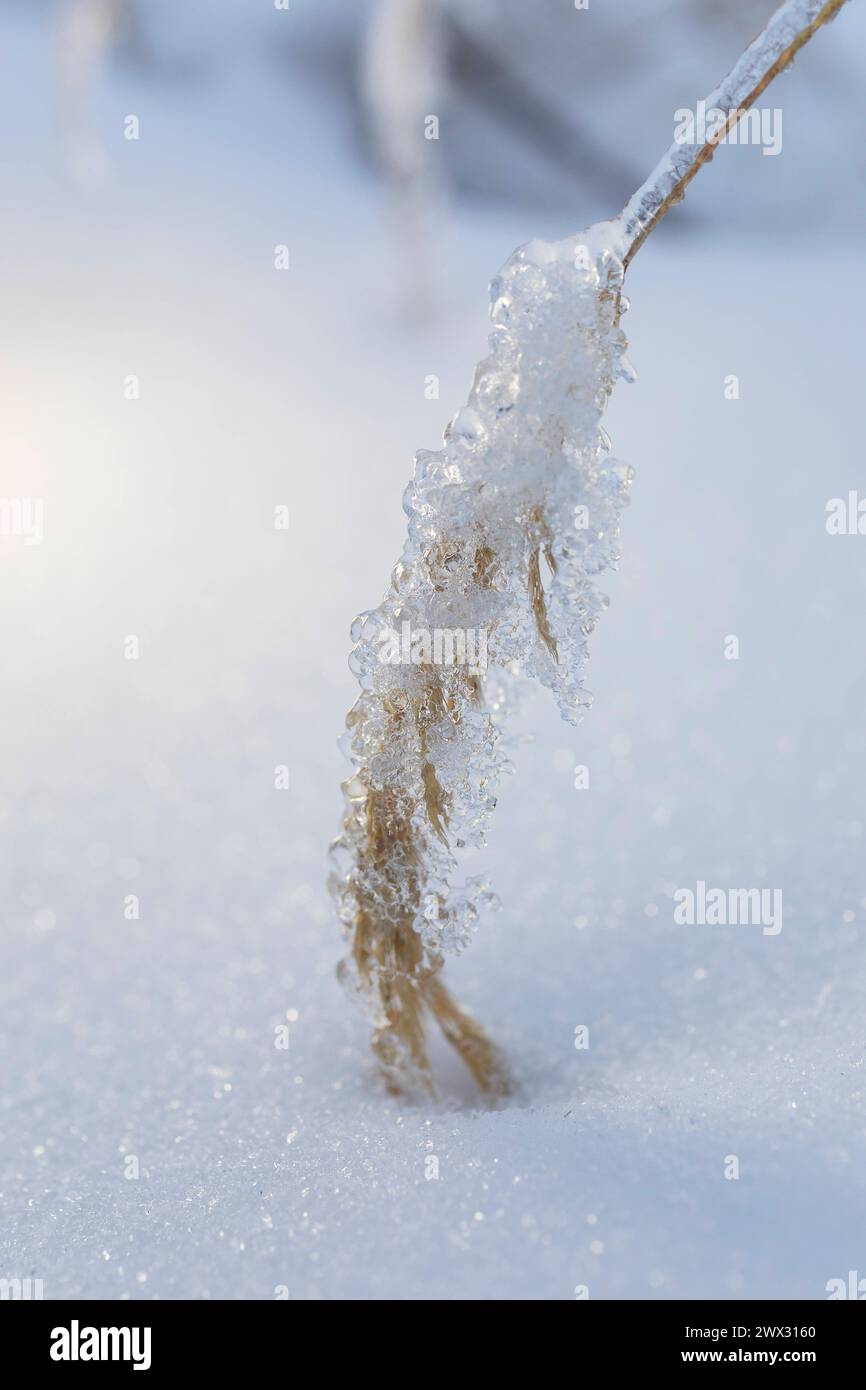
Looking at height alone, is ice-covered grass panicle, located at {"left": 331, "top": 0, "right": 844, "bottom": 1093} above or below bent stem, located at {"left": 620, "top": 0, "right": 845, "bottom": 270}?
below

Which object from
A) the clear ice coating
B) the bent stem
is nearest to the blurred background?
the clear ice coating

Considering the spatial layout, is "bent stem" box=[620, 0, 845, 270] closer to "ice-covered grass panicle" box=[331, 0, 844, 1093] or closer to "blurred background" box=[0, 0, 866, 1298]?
A: "ice-covered grass panicle" box=[331, 0, 844, 1093]

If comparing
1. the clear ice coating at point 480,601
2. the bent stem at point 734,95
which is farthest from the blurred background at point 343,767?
the bent stem at point 734,95

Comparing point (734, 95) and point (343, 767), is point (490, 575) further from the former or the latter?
point (343, 767)

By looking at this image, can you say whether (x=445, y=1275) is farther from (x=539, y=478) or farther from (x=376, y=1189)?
(x=539, y=478)

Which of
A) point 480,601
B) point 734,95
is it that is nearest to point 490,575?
point 480,601
